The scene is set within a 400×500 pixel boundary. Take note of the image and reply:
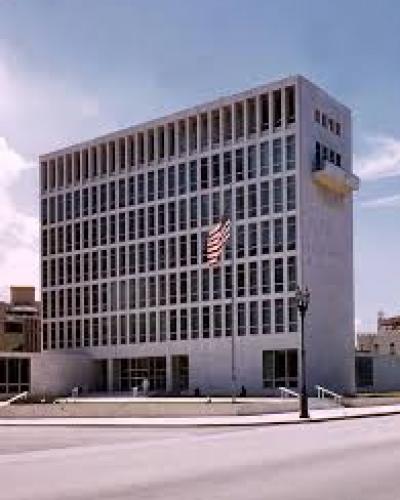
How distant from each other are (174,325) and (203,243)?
891 centimetres

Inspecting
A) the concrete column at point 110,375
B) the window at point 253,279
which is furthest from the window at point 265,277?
the concrete column at point 110,375

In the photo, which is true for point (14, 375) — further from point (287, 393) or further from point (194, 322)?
point (287, 393)

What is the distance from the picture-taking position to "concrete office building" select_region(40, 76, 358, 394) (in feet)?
273

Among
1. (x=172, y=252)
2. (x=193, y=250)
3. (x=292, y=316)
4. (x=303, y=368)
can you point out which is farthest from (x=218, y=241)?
(x=172, y=252)

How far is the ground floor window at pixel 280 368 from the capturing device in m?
81.2

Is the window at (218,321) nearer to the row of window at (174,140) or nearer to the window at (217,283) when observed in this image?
the window at (217,283)

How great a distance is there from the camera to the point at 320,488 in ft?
54.0

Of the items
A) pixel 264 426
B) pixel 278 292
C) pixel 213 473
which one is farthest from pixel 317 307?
pixel 213 473

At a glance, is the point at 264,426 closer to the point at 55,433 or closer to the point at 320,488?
the point at 55,433

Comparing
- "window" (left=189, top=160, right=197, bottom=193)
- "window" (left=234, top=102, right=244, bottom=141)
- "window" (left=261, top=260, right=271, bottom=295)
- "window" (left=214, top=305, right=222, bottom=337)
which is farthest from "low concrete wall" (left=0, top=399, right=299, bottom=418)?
"window" (left=189, top=160, right=197, bottom=193)

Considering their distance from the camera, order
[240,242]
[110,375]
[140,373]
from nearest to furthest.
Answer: [240,242] → [140,373] → [110,375]

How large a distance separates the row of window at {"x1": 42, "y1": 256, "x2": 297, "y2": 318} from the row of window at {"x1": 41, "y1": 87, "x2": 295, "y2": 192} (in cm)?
1206

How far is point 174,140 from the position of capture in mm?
94000

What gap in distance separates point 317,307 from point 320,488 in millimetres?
67068
